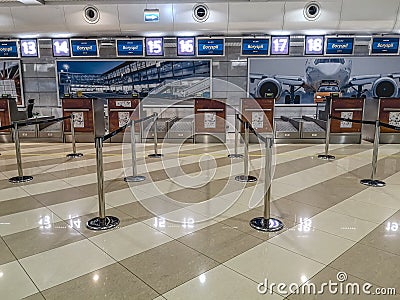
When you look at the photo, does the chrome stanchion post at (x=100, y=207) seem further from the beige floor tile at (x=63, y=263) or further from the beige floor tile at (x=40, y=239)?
the beige floor tile at (x=63, y=263)

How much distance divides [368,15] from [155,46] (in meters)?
5.67

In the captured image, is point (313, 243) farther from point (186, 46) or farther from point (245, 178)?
point (186, 46)

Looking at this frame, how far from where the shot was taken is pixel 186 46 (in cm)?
880

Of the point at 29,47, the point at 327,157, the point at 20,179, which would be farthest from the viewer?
the point at 29,47

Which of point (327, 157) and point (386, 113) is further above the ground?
point (386, 113)

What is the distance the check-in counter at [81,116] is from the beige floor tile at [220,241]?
229 inches

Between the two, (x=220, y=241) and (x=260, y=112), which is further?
(x=260, y=112)

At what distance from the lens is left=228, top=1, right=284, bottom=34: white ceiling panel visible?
8.10m

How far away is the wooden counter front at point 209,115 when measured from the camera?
25.1 ft

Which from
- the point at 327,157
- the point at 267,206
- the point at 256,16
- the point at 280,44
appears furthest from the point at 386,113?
the point at 267,206

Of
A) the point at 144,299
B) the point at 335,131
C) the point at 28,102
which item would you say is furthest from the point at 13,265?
the point at 28,102

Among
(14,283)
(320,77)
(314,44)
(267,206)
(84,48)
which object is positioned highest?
(314,44)

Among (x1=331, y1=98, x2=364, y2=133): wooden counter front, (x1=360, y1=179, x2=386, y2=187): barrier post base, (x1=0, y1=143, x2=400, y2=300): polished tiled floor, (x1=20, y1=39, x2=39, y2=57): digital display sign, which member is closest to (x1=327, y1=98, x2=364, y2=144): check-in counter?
(x1=331, y1=98, x2=364, y2=133): wooden counter front
